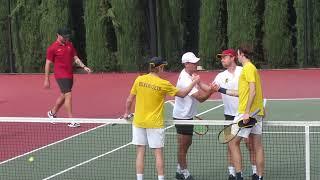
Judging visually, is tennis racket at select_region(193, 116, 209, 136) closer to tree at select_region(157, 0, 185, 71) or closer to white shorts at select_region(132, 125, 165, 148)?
white shorts at select_region(132, 125, 165, 148)

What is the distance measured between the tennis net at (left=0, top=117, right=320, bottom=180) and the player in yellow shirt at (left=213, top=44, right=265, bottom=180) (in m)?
0.22

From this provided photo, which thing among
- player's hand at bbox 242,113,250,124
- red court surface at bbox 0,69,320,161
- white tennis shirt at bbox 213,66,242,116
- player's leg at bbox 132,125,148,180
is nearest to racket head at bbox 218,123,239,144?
player's hand at bbox 242,113,250,124

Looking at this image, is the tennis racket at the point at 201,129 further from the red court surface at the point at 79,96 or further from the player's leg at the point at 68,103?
the player's leg at the point at 68,103

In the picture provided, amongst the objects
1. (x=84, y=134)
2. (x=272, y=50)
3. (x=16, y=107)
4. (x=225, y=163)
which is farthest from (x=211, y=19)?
(x=225, y=163)

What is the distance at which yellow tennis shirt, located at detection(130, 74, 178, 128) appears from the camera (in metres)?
6.71

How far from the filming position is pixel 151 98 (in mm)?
6730

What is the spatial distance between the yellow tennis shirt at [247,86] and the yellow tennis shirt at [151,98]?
2.38 ft

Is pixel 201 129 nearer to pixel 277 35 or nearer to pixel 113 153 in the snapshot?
pixel 113 153

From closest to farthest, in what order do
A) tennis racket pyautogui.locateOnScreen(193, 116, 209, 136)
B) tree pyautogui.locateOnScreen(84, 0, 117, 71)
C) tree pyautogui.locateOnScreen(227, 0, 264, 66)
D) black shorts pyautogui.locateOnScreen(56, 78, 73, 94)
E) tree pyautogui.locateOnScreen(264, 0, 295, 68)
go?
1. tennis racket pyautogui.locateOnScreen(193, 116, 209, 136)
2. black shorts pyautogui.locateOnScreen(56, 78, 73, 94)
3. tree pyautogui.locateOnScreen(264, 0, 295, 68)
4. tree pyautogui.locateOnScreen(227, 0, 264, 66)
5. tree pyautogui.locateOnScreen(84, 0, 117, 71)

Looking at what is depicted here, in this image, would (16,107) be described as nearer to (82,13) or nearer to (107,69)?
(107,69)

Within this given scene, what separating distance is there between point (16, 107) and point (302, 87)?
8307 millimetres

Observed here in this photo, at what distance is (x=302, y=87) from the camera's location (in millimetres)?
18406

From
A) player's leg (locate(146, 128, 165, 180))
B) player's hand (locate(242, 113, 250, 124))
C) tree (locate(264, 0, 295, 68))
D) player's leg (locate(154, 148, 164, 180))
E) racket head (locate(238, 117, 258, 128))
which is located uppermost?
tree (locate(264, 0, 295, 68))

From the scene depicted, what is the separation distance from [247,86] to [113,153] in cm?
316
